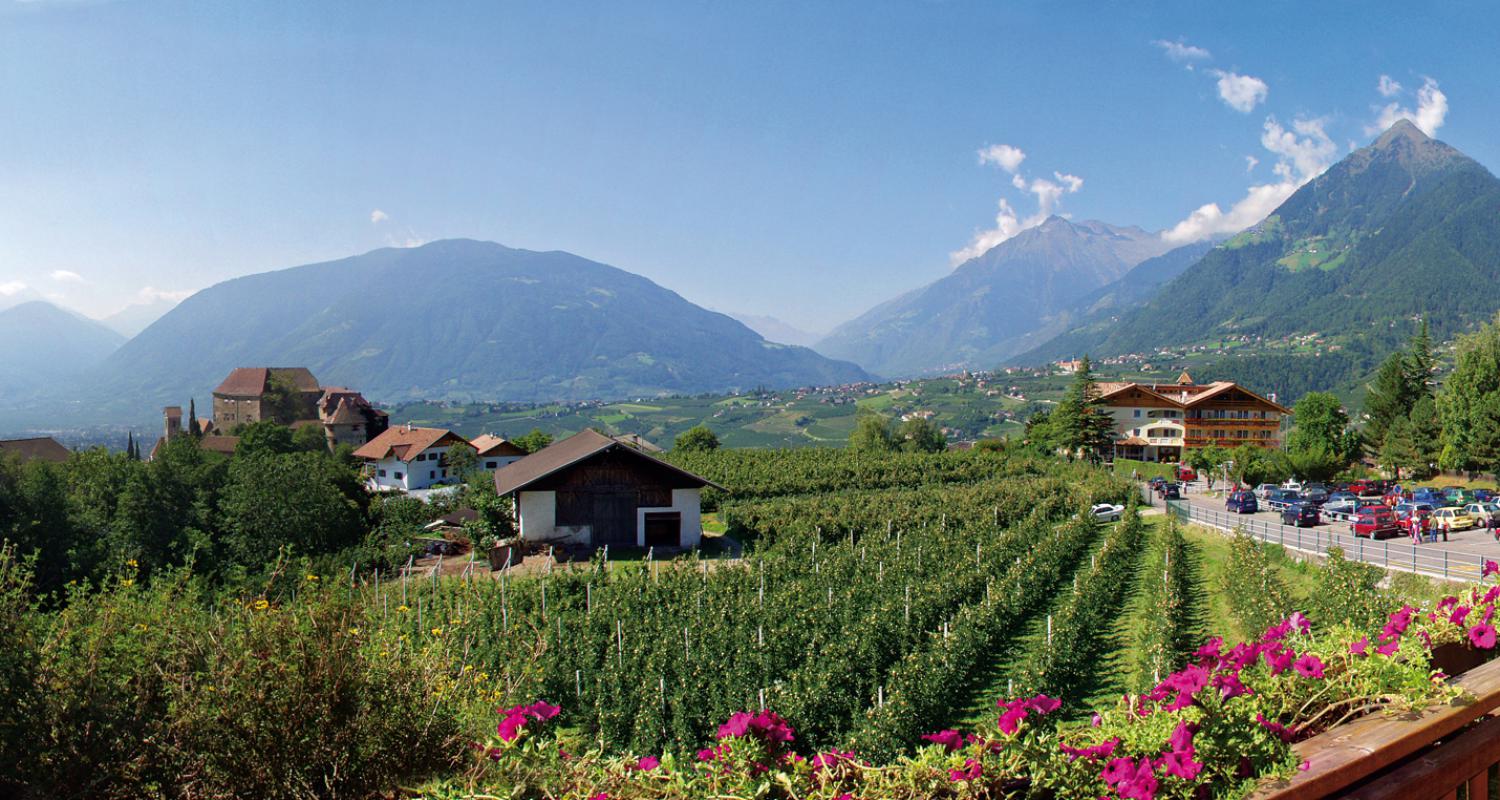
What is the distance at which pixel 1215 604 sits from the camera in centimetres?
1891

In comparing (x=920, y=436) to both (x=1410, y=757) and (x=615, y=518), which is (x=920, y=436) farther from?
(x=1410, y=757)

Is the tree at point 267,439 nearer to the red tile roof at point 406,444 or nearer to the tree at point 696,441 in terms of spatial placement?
the red tile roof at point 406,444

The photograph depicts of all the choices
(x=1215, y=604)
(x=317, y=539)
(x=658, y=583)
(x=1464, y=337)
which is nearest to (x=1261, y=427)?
(x=1464, y=337)

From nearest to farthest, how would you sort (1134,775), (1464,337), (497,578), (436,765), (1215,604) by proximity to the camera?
(1134,775) → (436,765) → (1215,604) → (497,578) → (1464,337)

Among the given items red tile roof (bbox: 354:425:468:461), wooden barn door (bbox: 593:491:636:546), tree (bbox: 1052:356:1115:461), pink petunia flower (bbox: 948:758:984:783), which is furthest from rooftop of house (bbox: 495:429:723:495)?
tree (bbox: 1052:356:1115:461)

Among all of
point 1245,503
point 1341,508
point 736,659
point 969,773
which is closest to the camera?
point 969,773

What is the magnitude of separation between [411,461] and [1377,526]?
6171cm

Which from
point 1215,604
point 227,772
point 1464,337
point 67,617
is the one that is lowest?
point 1215,604

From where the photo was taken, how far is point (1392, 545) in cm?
2300

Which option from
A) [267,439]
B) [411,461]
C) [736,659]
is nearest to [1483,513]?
[736,659]

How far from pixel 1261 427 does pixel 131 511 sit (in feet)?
228

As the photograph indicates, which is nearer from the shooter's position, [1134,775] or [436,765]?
[1134,775]

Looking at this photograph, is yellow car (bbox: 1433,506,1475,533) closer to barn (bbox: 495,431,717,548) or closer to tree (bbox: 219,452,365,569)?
barn (bbox: 495,431,717,548)

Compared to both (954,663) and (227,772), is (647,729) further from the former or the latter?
(227,772)
